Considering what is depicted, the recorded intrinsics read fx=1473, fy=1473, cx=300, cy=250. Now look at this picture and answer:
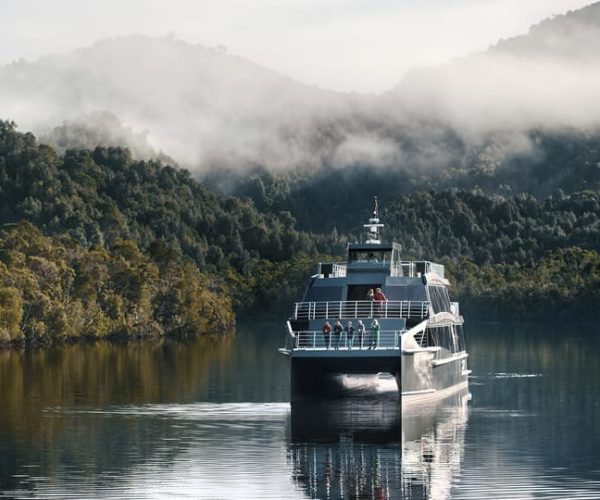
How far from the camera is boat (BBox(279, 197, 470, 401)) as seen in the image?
228 ft

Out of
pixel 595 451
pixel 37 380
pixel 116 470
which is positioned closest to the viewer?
pixel 116 470

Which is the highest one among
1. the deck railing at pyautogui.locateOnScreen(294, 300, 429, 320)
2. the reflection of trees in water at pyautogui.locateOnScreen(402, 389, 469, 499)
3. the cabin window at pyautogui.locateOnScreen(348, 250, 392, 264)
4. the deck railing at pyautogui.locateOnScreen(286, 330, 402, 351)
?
the cabin window at pyautogui.locateOnScreen(348, 250, 392, 264)

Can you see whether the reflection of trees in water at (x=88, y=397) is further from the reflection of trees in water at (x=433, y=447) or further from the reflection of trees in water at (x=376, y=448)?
the reflection of trees in water at (x=433, y=447)

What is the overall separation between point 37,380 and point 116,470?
39.7 metres

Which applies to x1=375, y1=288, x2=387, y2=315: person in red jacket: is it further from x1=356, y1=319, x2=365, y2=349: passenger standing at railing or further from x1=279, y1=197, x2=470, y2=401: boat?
x1=356, y1=319, x2=365, y2=349: passenger standing at railing

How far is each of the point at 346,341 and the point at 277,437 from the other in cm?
1033

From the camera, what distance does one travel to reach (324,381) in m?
71.6

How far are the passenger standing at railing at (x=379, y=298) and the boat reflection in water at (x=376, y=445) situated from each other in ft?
13.6

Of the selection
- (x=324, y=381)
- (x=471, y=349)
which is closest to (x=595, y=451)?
(x=324, y=381)

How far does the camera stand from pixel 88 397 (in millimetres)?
80312

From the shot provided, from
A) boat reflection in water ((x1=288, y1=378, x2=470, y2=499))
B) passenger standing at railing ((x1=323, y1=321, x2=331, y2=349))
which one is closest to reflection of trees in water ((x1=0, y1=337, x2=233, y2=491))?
boat reflection in water ((x1=288, y1=378, x2=470, y2=499))

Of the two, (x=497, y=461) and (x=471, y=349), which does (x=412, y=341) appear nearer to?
(x=497, y=461)

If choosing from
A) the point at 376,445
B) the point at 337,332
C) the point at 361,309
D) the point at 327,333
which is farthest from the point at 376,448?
the point at 361,309

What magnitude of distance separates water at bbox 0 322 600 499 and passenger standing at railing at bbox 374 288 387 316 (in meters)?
4.18
